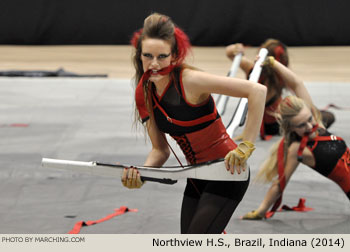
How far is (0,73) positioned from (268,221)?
4861 mm

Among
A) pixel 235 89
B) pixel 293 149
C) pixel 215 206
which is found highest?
pixel 235 89

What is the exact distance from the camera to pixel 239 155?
2275mm

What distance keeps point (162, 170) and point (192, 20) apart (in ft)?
23.8

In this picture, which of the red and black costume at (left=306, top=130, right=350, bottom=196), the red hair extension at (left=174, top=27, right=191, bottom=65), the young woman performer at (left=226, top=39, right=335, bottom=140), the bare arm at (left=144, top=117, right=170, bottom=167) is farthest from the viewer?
the young woman performer at (left=226, top=39, right=335, bottom=140)

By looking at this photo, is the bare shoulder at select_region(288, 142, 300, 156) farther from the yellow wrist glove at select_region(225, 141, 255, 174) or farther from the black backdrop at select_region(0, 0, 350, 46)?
the black backdrop at select_region(0, 0, 350, 46)

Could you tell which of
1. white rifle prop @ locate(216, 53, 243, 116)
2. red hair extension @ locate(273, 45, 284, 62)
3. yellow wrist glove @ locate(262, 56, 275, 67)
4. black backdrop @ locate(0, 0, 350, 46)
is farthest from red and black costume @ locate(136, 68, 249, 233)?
black backdrop @ locate(0, 0, 350, 46)

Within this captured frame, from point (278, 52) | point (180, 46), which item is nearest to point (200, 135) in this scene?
point (180, 46)

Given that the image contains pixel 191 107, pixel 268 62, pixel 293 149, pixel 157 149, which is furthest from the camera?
pixel 293 149

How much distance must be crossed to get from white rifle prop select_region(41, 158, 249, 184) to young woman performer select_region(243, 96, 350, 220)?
1.13 m

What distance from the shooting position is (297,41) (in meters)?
9.50

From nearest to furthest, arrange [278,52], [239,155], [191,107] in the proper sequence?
[239,155], [191,107], [278,52]

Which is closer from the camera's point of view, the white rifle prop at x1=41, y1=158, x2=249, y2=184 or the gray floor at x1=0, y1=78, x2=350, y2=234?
the white rifle prop at x1=41, y1=158, x2=249, y2=184

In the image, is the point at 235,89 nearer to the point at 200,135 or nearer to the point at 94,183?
the point at 200,135

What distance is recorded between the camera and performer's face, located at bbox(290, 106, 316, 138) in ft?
11.3
